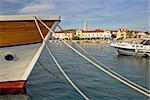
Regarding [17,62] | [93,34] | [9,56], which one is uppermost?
[9,56]

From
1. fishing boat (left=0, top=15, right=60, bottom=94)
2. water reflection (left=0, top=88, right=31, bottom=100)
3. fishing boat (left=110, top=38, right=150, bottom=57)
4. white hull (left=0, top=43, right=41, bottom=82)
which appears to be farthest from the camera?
fishing boat (left=110, top=38, right=150, bottom=57)

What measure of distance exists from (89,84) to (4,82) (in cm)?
546

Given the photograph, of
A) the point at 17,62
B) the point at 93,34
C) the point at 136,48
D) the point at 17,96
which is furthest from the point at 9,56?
the point at 93,34

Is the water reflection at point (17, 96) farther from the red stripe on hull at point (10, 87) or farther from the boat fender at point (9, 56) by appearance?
the boat fender at point (9, 56)

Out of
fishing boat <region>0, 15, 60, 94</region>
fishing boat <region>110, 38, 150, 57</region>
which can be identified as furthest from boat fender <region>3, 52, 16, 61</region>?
fishing boat <region>110, 38, 150, 57</region>

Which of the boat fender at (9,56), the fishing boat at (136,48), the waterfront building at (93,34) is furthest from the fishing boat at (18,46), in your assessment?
the waterfront building at (93,34)

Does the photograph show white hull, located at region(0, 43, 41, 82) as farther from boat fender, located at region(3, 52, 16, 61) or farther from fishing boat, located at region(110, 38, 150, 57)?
fishing boat, located at region(110, 38, 150, 57)

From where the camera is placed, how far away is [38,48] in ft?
33.5

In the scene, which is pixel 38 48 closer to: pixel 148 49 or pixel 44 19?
pixel 44 19

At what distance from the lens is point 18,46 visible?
31.3ft

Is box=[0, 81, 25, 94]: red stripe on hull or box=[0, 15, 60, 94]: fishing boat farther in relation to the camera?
box=[0, 81, 25, 94]: red stripe on hull

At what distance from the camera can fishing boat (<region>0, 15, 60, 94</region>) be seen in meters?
9.29

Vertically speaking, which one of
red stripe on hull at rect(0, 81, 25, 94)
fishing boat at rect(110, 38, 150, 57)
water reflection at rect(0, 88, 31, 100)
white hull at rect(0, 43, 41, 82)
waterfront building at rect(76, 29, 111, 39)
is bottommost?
waterfront building at rect(76, 29, 111, 39)

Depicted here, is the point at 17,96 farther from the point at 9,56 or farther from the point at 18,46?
the point at 18,46
